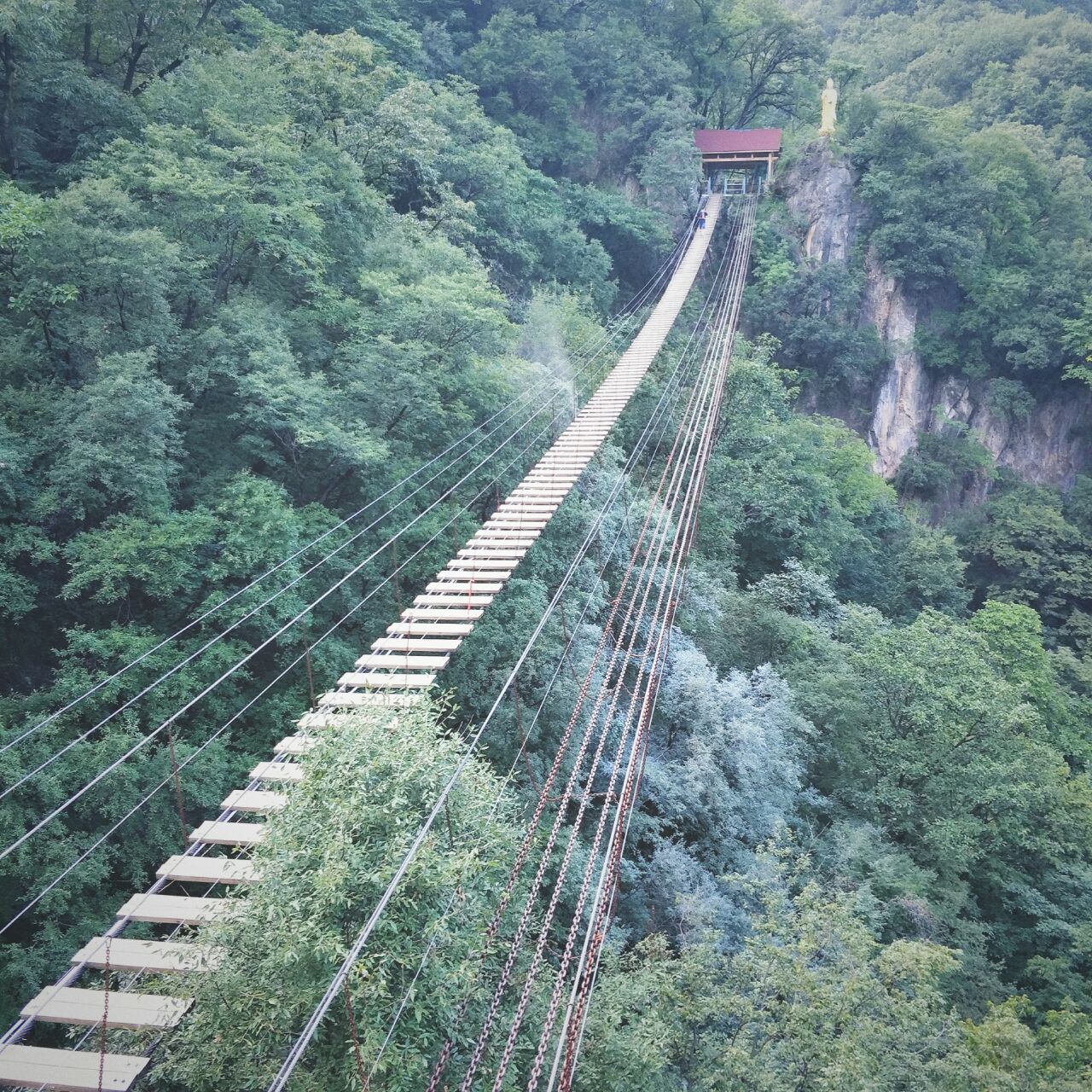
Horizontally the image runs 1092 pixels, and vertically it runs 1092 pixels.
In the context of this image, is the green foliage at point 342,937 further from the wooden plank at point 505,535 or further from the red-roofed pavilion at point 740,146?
the red-roofed pavilion at point 740,146

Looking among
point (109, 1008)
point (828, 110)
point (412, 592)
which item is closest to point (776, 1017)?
point (109, 1008)

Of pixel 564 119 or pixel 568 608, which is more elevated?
pixel 564 119

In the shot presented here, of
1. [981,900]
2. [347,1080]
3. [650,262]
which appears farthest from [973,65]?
[347,1080]

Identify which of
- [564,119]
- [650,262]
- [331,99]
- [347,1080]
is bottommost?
[347,1080]

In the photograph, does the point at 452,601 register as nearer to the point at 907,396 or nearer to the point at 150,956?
the point at 150,956

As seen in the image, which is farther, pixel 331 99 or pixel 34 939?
pixel 331 99

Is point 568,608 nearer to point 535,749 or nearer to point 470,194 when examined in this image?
point 535,749

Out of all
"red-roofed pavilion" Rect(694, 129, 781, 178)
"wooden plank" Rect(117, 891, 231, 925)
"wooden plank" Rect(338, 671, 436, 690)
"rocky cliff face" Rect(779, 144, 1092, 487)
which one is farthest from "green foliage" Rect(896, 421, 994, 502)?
"wooden plank" Rect(117, 891, 231, 925)
